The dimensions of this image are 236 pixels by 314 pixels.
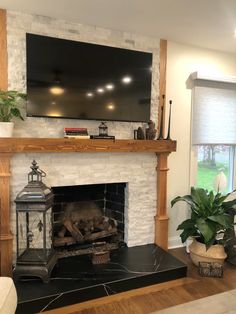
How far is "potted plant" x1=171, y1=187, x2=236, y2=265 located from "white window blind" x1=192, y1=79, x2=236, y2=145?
76 cm

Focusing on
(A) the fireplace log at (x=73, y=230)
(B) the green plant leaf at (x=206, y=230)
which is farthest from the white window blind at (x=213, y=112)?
(A) the fireplace log at (x=73, y=230)

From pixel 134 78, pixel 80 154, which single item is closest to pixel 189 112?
pixel 134 78

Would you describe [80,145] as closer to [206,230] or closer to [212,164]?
[206,230]

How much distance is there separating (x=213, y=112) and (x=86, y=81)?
172 cm

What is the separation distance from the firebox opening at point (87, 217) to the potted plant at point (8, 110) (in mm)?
840

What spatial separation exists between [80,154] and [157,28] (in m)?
1.53

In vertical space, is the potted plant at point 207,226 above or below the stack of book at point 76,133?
below

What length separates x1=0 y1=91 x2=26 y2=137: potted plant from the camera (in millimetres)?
2236

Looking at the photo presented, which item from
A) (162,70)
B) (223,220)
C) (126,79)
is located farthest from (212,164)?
(126,79)

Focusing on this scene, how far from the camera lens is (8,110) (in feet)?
7.63

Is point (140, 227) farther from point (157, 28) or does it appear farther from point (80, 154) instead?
point (157, 28)

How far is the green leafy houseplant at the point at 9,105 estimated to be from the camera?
2232 millimetres

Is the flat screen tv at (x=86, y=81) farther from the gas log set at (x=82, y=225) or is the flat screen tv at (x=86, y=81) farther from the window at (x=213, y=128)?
the gas log set at (x=82, y=225)

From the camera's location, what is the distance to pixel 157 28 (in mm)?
2742
